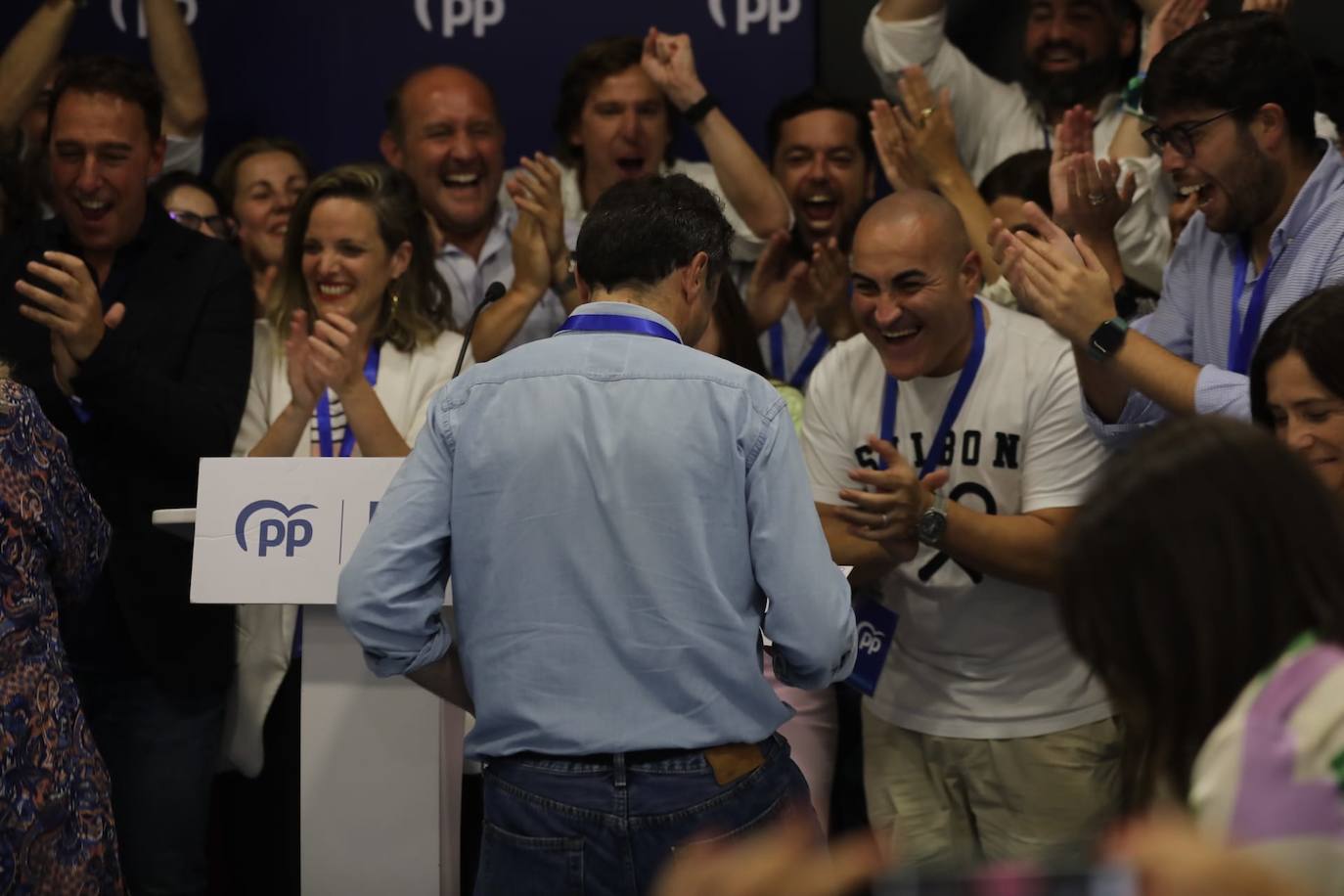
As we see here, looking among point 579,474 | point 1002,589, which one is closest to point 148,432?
point 579,474

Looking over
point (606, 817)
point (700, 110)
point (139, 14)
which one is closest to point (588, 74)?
point (700, 110)

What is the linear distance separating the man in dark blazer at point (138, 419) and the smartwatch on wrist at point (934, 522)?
159cm

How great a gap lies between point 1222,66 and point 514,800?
6.72 feet

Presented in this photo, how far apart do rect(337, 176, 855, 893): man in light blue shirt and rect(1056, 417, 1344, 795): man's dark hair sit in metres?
1.04

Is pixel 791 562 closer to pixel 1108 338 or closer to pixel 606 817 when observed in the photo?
pixel 606 817

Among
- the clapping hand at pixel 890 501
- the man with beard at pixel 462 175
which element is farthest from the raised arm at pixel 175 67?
the clapping hand at pixel 890 501

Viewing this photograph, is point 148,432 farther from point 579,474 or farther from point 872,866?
point 872,866

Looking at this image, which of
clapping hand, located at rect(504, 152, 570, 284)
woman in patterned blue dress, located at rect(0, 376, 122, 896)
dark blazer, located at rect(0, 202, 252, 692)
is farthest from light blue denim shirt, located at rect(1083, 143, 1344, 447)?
woman in patterned blue dress, located at rect(0, 376, 122, 896)

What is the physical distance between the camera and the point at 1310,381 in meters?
2.88

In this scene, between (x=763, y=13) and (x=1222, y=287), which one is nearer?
(x=1222, y=287)

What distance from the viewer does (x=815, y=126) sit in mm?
4992

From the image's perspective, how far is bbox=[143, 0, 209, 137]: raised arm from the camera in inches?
207

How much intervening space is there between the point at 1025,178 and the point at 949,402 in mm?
1040

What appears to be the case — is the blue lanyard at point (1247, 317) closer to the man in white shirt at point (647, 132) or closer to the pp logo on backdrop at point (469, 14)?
the man in white shirt at point (647, 132)
